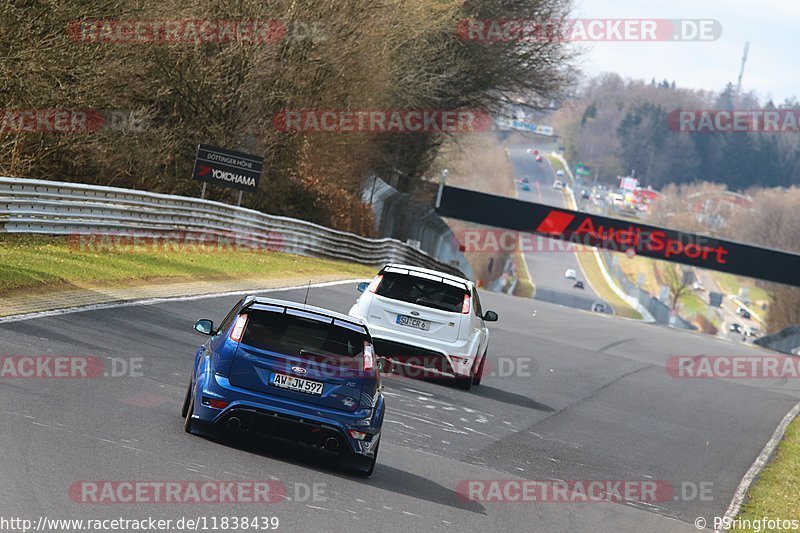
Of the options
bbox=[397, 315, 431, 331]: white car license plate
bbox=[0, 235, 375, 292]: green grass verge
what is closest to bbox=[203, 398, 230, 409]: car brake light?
bbox=[397, 315, 431, 331]: white car license plate

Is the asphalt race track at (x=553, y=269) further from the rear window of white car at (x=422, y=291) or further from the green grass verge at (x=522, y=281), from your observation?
the rear window of white car at (x=422, y=291)

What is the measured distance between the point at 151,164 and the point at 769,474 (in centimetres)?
2244

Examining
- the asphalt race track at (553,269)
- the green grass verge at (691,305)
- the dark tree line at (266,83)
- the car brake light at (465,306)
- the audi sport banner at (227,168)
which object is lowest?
the green grass verge at (691,305)

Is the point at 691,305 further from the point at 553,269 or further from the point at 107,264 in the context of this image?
the point at 107,264

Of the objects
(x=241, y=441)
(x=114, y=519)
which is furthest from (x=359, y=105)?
(x=114, y=519)

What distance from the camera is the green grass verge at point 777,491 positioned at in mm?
12594

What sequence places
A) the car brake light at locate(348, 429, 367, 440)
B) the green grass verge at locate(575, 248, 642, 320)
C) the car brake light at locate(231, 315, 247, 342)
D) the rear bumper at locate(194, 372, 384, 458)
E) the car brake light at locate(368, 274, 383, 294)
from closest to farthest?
1. the rear bumper at locate(194, 372, 384, 458)
2. the car brake light at locate(348, 429, 367, 440)
3. the car brake light at locate(231, 315, 247, 342)
4. the car brake light at locate(368, 274, 383, 294)
5. the green grass verge at locate(575, 248, 642, 320)

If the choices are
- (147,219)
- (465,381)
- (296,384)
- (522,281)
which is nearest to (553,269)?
(522,281)

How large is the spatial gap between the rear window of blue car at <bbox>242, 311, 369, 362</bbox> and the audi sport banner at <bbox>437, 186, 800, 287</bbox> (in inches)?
2053

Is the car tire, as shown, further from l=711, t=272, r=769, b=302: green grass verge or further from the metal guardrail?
l=711, t=272, r=769, b=302: green grass verge

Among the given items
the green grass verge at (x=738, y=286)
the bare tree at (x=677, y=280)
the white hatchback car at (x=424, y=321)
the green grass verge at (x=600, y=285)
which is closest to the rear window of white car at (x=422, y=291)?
the white hatchback car at (x=424, y=321)

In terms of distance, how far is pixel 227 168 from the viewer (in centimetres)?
3553

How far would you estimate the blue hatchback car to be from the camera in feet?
32.2

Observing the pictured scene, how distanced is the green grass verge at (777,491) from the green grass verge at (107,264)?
32.9ft
